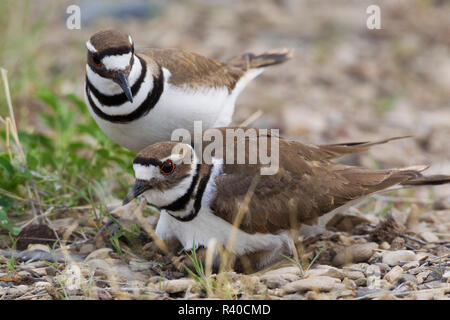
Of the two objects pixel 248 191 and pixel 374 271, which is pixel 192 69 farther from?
pixel 374 271

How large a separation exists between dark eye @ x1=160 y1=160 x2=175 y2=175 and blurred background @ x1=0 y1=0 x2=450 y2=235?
98cm

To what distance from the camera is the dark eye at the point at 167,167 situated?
3562mm

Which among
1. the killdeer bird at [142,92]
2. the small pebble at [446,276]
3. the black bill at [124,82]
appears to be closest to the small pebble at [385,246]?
the small pebble at [446,276]

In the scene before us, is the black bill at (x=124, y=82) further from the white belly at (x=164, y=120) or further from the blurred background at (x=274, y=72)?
the blurred background at (x=274, y=72)

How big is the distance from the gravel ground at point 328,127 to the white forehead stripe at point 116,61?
1.15 m

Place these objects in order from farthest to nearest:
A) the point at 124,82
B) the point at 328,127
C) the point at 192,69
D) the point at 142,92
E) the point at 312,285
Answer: the point at 328,127
the point at 192,69
the point at 142,92
the point at 124,82
the point at 312,285

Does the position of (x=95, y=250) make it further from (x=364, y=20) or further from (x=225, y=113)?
(x=364, y=20)

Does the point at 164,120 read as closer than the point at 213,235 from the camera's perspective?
No

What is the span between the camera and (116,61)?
3.96 metres

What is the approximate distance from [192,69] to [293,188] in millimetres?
1268

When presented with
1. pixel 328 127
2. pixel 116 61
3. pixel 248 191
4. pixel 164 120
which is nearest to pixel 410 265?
pixel 248 191

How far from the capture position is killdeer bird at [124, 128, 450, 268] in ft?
11.9
